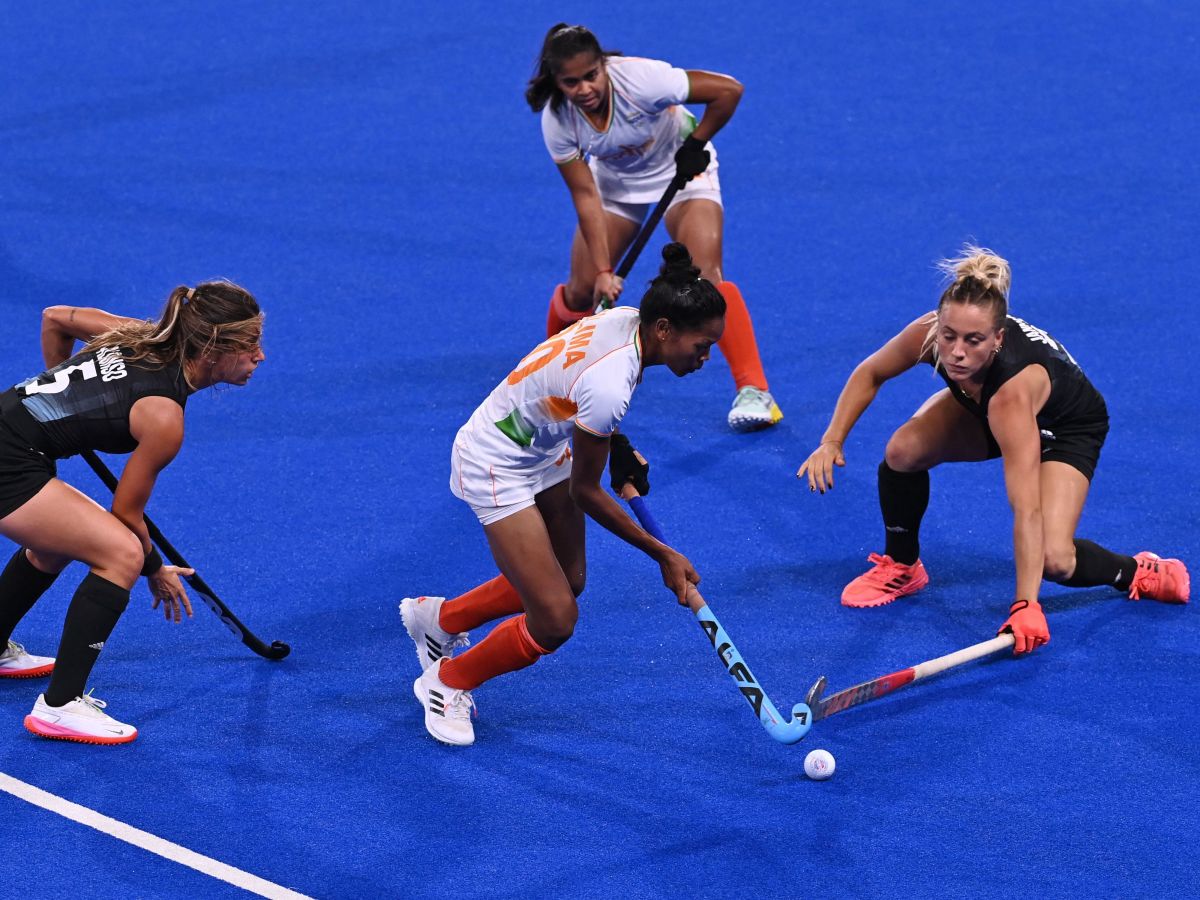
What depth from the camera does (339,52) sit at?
9.48 metres

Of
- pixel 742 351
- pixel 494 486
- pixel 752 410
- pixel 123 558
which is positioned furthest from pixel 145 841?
pixel 742 351

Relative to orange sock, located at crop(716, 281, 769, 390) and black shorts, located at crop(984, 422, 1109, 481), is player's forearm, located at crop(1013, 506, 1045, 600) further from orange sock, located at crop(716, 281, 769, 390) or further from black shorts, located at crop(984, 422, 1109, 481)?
orange sock, located at crop(716, 281, 769, 390)

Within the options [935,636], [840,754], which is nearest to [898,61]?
[935,636]

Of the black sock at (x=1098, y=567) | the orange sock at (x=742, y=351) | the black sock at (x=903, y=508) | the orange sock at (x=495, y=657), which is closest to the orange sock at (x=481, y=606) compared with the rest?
the orange sock at (x=495, y=657)

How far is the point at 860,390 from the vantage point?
15.0ft

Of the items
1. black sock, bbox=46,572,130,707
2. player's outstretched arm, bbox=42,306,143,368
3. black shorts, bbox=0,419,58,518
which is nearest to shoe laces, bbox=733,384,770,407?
player's outstretched arm, bbox=42,306,143,368

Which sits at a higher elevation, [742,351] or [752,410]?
[742,351]

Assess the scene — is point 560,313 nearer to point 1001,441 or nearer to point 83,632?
point 1001,441

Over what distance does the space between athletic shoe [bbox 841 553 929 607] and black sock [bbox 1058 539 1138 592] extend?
1.44ft

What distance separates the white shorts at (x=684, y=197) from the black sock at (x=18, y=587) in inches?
99.6

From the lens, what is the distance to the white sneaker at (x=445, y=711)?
4.01 m

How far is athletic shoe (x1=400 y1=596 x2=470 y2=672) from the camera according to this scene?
4227 millimetres

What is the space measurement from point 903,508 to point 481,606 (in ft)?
4.25

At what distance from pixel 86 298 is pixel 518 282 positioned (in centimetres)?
180
